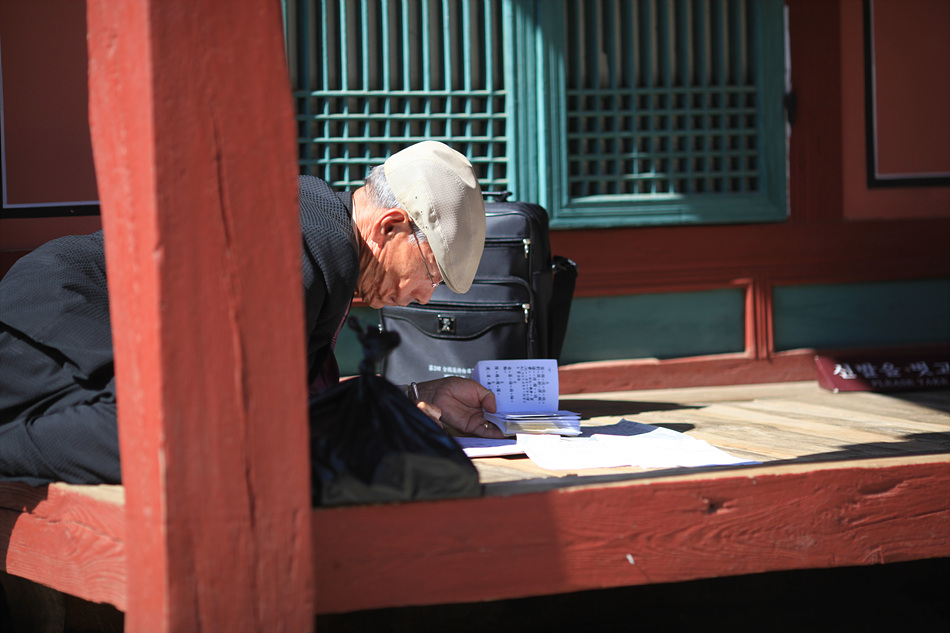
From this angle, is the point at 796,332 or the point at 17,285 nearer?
the point at 17,285

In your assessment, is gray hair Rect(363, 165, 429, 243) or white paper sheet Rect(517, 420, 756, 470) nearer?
white paper sheet Rect(517, 420, 756, 470)

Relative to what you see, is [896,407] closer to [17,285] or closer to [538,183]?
[538,183]

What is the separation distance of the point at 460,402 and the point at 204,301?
117 cm

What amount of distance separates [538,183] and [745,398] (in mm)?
1298

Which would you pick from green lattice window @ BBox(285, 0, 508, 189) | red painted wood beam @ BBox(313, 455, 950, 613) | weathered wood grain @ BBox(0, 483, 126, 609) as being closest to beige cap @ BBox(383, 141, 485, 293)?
red painted wood beam @ BBox(313, 455, 950, 613)

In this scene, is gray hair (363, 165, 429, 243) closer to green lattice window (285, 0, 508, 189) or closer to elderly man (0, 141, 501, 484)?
elderly man (0, 141, 501, 484)

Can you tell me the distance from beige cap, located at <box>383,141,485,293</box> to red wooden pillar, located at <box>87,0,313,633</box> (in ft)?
2.65

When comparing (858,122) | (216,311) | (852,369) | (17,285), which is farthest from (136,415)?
(858,122)

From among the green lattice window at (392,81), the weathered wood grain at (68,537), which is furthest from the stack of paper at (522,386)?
the green lattice window at (392,81)

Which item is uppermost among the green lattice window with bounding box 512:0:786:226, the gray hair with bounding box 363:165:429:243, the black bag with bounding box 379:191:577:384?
the green lattice window with bounding box 512:0:786:226

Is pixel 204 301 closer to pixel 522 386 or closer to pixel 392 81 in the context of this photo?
pixel 522 386

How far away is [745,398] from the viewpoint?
3.56 m

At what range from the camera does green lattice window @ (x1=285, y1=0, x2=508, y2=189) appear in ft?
11.6

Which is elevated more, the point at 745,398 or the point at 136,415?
the point at 136,415
